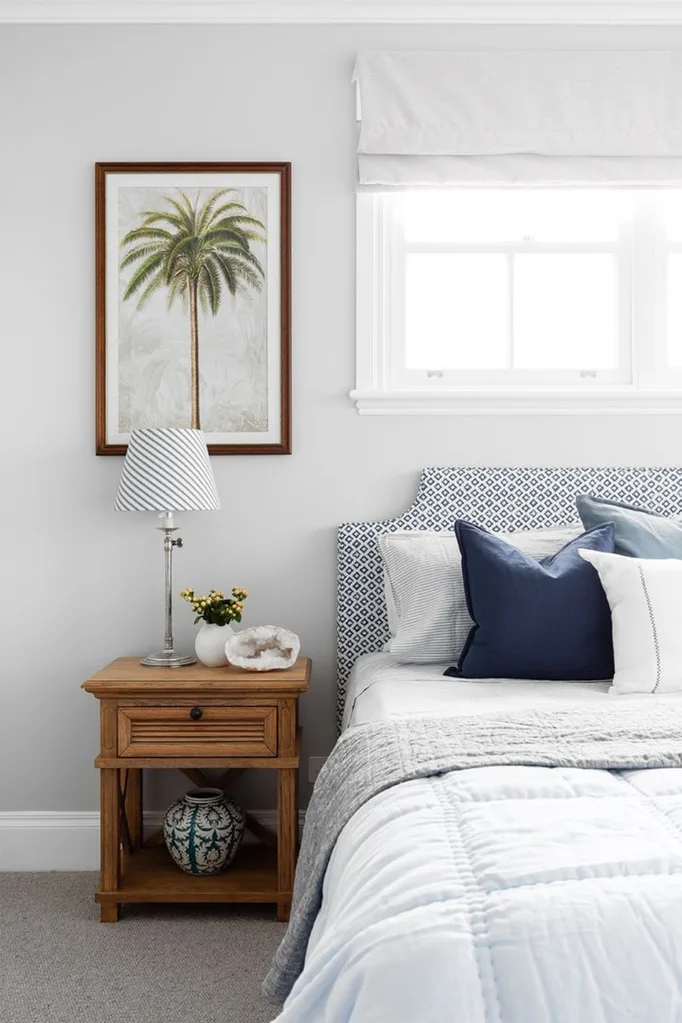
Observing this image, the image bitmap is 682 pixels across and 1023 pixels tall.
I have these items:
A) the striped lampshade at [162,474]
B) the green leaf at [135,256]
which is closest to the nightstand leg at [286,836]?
the striped lampshade at [162,474]

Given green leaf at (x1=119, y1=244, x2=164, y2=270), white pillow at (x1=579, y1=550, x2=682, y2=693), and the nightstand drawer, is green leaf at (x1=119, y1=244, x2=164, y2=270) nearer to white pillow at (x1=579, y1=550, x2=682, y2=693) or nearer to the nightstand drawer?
the nightstand drawer

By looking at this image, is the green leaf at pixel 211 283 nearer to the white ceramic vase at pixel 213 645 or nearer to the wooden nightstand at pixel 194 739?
the white ceramic vase at pixel 213 645

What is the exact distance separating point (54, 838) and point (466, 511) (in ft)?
5.38

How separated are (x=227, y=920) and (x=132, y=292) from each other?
1860 mm

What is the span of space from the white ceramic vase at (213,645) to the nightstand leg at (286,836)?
0.36 metres

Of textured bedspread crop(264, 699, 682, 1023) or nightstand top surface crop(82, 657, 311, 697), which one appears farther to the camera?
nightstand top surface crop(82, 657, 311, 697)

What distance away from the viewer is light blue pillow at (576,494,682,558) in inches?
91.2

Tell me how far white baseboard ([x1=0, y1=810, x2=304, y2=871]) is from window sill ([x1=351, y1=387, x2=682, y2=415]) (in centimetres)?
131

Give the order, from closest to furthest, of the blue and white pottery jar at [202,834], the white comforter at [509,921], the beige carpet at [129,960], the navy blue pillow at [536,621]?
the white comforter at [509,921] → the beige carpet at [129,960] → the navy blue pillow at [536,621] → the blue and white pottery jar at [202,834]

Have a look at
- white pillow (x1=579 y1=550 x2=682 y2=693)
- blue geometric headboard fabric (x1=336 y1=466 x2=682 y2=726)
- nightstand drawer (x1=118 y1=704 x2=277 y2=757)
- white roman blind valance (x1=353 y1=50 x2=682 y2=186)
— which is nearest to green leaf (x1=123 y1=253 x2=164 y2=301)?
white roman blind valance (x1=353 y1=50 x2=682 y2=186)

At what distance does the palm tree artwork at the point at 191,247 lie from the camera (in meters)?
2.84

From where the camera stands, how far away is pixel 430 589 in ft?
8.05

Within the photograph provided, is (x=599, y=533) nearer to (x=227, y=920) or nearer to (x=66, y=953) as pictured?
(x=227, y=920)

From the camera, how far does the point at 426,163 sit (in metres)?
2.81
